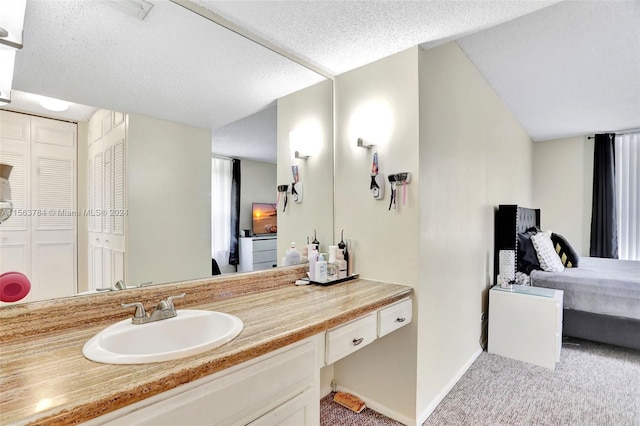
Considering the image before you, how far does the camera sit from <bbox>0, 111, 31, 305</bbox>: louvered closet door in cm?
106

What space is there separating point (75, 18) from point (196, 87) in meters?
0.52

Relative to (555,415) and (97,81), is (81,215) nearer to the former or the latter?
(97,81)

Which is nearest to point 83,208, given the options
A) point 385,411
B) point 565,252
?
point 385,411

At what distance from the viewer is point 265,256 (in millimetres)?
1916

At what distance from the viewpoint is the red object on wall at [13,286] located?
1.06 metres

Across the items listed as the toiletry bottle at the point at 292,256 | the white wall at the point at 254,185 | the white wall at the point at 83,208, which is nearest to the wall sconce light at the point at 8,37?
the white wall at the point at 83,208

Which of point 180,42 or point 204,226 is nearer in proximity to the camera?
point 180,42

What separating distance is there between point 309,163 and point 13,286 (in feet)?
5.28

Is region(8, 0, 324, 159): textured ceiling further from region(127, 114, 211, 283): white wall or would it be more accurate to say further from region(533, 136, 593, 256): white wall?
region(533, 136, 593, 256): white wall

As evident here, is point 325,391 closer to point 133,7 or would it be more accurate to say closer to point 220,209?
point 220,209

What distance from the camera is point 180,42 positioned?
1.53 metres

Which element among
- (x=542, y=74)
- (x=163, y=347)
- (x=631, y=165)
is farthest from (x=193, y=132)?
(x=631, y=165)

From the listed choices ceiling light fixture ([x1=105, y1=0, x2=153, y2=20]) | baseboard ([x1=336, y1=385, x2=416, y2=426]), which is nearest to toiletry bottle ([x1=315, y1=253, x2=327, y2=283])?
baseboard ([x1=336, y1=385, x2=416, y2=426])

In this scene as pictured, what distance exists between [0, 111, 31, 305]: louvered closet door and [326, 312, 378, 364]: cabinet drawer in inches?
45.4
